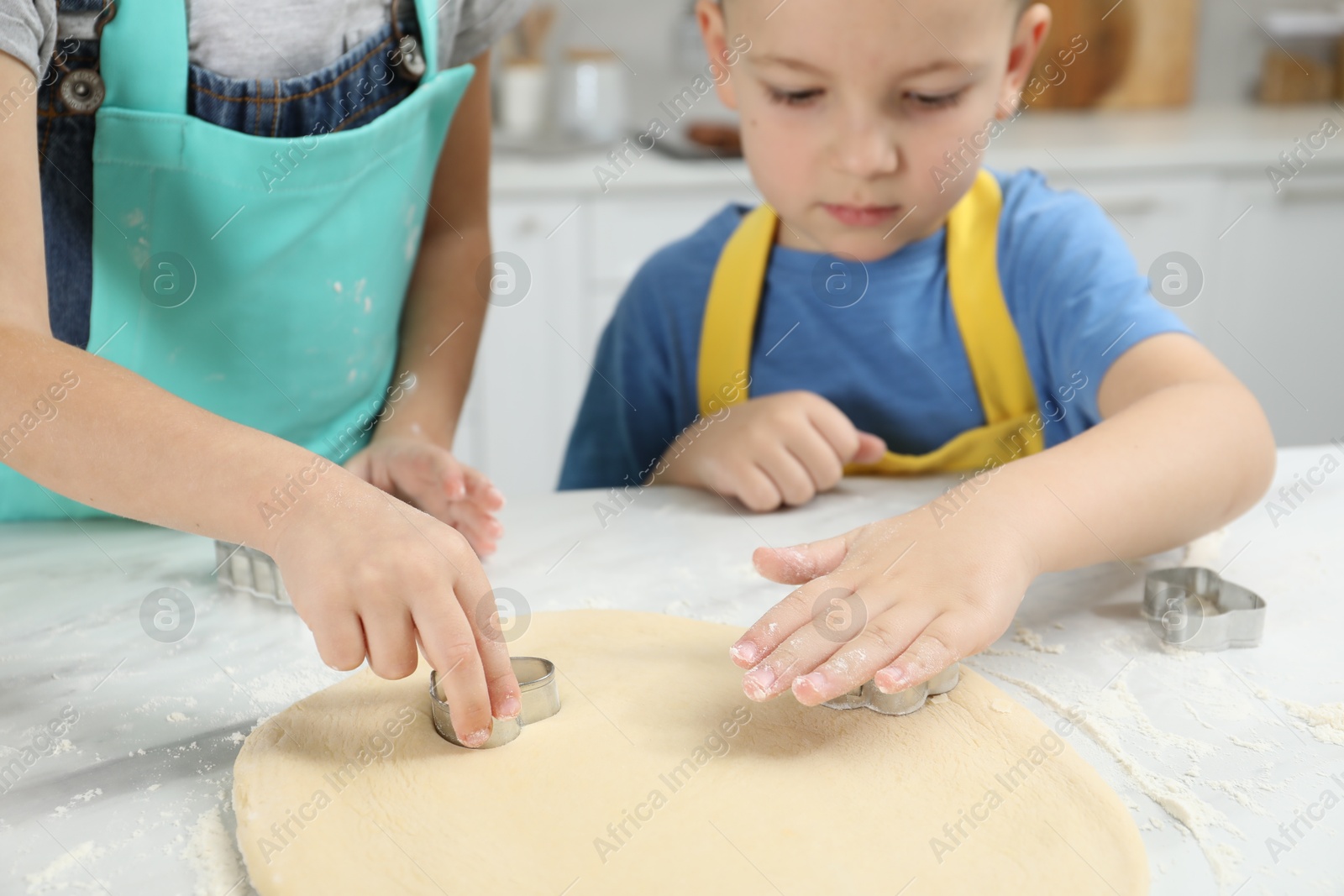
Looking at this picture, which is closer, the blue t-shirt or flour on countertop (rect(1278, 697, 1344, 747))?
flour on countertop (rect(1278, 697, 1344, 747))

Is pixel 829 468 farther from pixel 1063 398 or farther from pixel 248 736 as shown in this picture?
pixel 248 736

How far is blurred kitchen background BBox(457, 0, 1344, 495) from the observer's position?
199 centimetres

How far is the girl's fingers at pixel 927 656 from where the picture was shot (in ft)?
1.74

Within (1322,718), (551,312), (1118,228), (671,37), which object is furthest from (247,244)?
(671,37)

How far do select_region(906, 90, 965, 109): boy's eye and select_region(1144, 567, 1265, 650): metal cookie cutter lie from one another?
380 millimetres

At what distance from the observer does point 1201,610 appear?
2.18 feet

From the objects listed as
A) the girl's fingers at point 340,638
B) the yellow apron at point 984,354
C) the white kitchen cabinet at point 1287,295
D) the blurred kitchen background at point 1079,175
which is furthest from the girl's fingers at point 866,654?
the white kitchen cabinet at point 1287,295

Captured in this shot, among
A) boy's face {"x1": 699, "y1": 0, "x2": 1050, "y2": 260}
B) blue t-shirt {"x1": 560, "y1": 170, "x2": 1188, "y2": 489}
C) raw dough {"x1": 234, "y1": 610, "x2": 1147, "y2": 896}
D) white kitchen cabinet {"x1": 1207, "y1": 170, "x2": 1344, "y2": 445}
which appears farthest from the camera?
white kitchen cabinet {"x1": 1207, "y1": 170, "x2": 1344, "y2": 445}

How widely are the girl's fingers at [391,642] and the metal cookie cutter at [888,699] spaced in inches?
8.1

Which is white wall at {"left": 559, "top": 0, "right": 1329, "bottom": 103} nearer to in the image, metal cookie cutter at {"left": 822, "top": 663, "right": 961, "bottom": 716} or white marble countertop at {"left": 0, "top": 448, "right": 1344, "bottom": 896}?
white marble countertop at {"left": 0, "top": 448, "right": 1344, "bottom": 896}

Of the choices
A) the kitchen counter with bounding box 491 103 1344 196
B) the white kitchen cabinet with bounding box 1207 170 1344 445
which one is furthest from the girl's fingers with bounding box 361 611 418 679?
the white kitchen cabinet with bounding box 1207 170 1344 445

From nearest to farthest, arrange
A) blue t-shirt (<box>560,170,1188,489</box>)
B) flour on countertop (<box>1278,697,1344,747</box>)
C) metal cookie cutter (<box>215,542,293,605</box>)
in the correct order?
flour on countertop (<box>1278,697,1344,747</box>) < metal cookie cutter (<box>215,542,293,605</box>) < blue t-shirt (<box>560,170,1188,489</box>)

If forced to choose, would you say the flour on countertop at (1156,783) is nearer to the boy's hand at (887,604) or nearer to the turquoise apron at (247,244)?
the boy's hand at (887,604)

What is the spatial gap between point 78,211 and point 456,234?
34 cm
